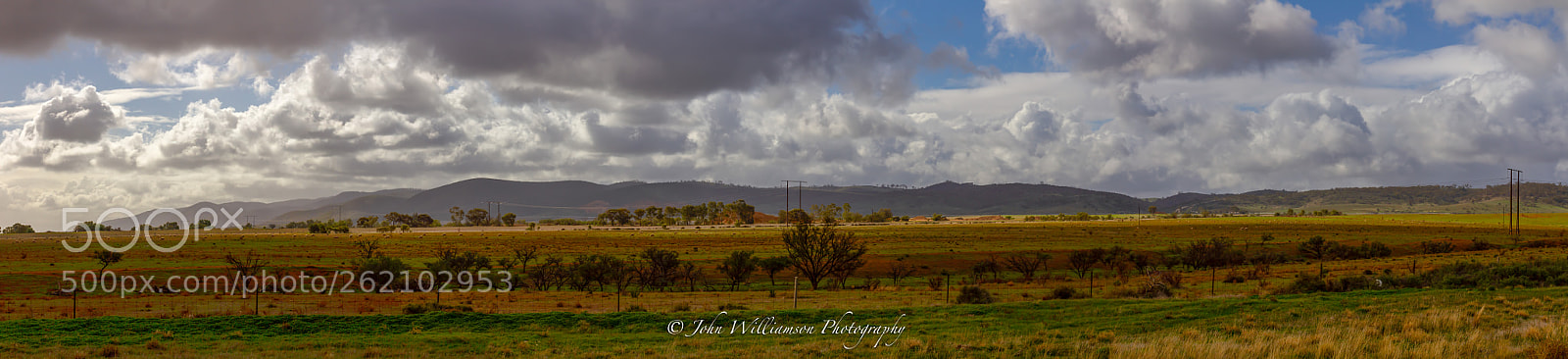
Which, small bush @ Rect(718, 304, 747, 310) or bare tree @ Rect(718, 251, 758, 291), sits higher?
small bush @ Rect(718, 304, 747, 310)

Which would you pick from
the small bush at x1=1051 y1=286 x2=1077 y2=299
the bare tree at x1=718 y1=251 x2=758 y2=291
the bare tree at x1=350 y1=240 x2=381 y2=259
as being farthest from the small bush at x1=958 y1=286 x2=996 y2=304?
the bare tree at x1=350 y1=240 x2=381 y2=259

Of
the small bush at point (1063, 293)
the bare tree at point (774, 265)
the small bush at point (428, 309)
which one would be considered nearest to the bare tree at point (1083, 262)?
the bare tree at point (774, 265)

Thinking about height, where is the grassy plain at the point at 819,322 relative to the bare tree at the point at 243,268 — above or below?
above

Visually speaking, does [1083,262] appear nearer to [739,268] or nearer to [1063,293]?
[739,268]

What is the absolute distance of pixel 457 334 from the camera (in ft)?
68.5

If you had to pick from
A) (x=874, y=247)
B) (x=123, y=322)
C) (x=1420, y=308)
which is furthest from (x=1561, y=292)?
(x=874, y=247)

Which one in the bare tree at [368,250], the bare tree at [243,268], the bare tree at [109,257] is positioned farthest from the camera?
the bare tree at [368,250]

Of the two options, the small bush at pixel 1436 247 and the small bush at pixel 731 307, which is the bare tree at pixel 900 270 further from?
the small bush at pixel 1436 247

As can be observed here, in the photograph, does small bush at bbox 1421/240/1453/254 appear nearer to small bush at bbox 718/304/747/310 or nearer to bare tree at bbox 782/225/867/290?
bare tree at bbox 782/225/867/290

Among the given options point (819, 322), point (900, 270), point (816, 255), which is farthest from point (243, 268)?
point (900, 270)

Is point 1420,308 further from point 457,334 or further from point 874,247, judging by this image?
point 874,247

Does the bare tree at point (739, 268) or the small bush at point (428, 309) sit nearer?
the small bush at point (428, 309)

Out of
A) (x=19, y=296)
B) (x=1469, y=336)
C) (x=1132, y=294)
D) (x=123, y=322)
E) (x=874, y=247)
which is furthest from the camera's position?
(x=874, y=247)

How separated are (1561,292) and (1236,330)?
54.3 feet
